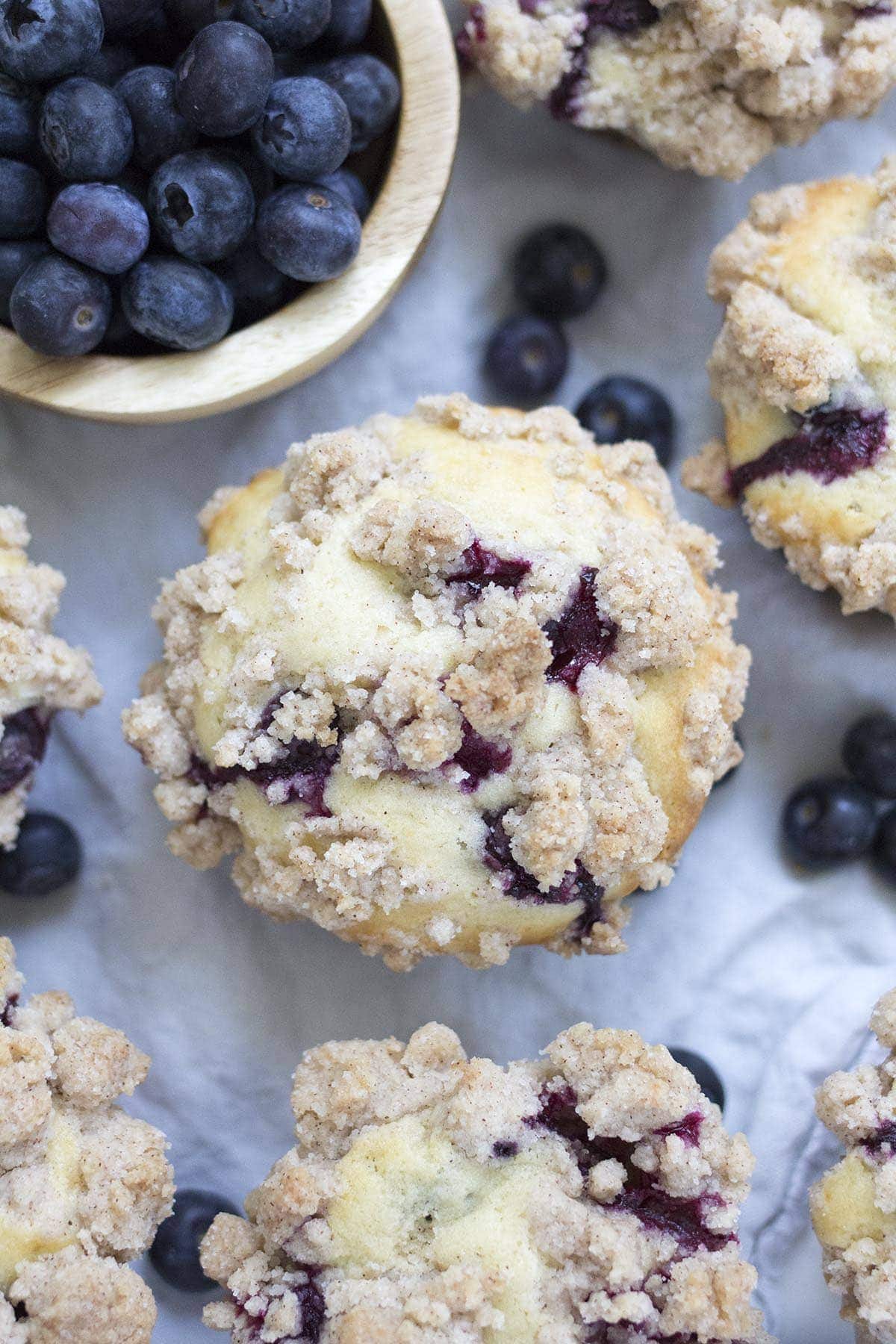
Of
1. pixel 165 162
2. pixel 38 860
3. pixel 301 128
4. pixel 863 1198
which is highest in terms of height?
pixel 301 128

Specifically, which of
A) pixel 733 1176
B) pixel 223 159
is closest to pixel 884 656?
pixel 733 1176

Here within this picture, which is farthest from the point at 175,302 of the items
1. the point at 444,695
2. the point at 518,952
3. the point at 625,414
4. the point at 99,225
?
the point at 518,952

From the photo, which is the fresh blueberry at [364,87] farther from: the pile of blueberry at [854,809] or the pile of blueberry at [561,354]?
the pile of blueberry at [854,809]

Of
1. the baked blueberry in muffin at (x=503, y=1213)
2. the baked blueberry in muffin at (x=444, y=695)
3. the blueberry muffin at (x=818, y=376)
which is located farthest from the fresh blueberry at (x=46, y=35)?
the baked blueberry in muffin at (x=503, y=1213)

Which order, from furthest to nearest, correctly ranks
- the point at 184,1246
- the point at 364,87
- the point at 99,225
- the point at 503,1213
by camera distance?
the point at 184,1246, the point at 364,87, the point at 99,225, the point at 503,1213

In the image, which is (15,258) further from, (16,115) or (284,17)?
(284,17)

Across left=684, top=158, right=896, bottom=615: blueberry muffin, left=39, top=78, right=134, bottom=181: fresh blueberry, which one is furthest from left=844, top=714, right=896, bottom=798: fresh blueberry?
left=39, top=78, right=134, bottom=181: fresh blueberry
